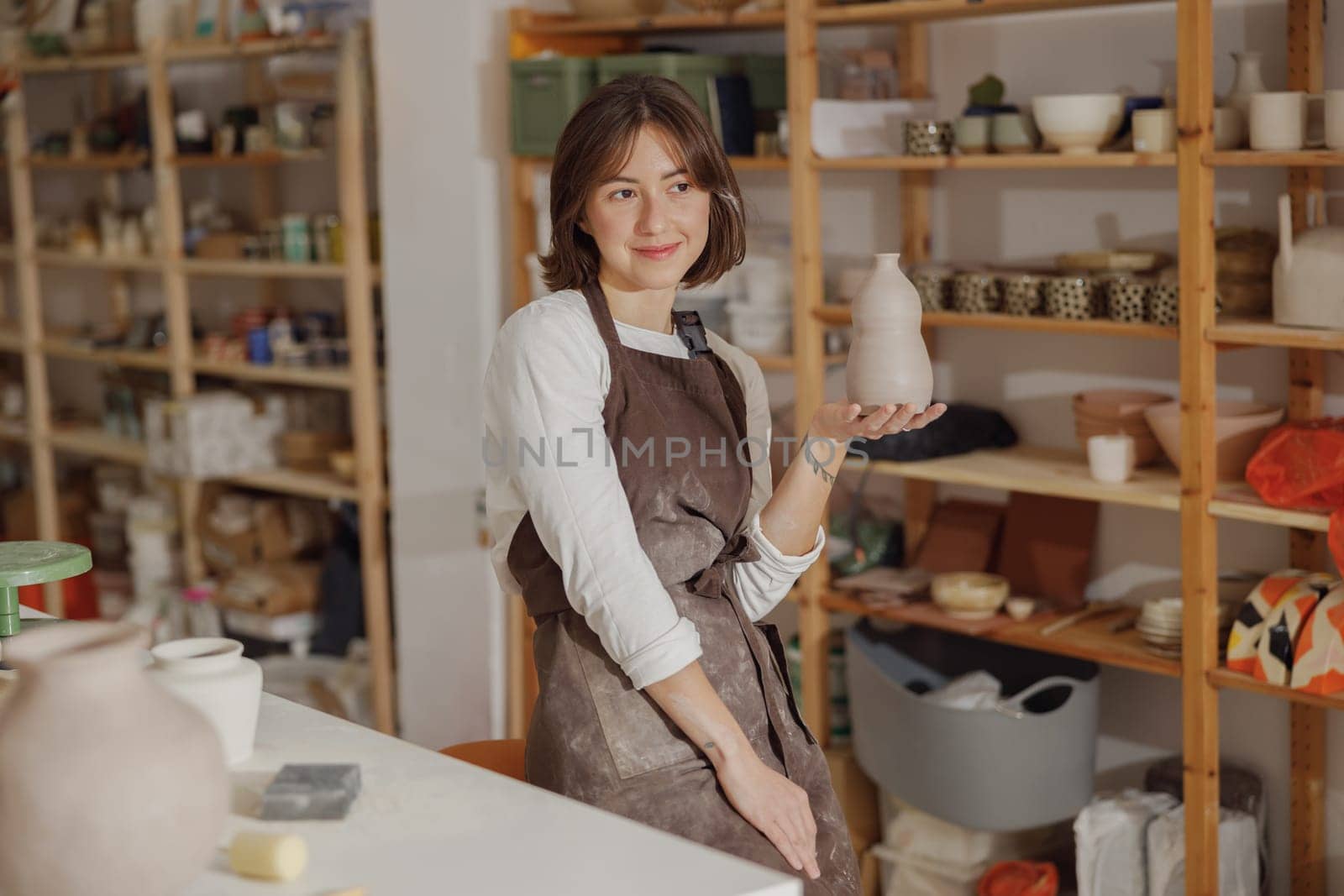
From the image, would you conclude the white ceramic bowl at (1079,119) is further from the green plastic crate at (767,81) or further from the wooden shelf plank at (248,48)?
the wooden shelf plank at (248,48)

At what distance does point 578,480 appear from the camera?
6.34 ft

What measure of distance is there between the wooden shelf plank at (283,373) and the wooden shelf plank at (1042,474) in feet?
5.34

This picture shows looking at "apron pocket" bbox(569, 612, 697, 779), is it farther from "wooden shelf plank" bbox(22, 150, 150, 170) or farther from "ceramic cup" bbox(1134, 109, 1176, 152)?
"wooden shelf plank" bbox(22, 150, 150, 170)

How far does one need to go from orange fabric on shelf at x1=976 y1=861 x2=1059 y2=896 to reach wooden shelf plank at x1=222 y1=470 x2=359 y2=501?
203 cm

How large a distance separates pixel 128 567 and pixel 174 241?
127 cm

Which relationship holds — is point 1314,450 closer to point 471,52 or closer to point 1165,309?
→ point 1165,309

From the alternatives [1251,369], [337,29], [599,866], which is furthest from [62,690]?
[337,29]

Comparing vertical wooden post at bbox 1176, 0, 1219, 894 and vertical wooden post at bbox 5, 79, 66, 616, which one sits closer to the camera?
vertical wooden post at bbox 1176, 0, 1219, 894

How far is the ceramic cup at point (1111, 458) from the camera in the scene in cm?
300

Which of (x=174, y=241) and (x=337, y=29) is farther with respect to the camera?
(x=174, y=241)

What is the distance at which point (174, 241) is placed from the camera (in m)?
4.74

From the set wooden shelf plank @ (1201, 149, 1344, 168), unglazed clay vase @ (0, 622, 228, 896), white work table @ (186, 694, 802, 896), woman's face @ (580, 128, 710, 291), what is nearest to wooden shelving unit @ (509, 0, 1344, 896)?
wooden shelf plank @ (1201, 149, 1344, 168)

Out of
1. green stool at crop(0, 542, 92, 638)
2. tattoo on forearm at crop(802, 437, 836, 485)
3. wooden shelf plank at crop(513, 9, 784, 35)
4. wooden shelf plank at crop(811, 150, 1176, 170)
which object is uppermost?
wooden shelf plank at crop(513, 9, 784, 35)

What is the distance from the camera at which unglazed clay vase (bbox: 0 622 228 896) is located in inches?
48.6
